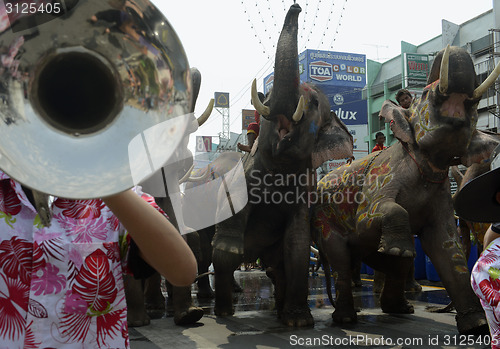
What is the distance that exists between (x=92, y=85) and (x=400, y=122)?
Answer: 427 cm

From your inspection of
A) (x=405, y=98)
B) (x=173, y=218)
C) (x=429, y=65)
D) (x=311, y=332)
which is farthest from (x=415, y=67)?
(x=311, y=332)

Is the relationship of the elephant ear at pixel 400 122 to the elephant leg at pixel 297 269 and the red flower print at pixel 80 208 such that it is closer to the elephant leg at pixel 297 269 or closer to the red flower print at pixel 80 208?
the elephant leg at pixel 297 269

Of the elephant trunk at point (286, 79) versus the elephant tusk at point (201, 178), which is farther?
the elephant tusk at point (201, 178)

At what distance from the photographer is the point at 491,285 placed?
7.00 ft

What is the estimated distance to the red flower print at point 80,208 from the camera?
1.71 m

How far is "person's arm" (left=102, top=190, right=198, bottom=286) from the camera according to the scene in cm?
141

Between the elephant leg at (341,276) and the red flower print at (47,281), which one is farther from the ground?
the red flower print at (47,281)

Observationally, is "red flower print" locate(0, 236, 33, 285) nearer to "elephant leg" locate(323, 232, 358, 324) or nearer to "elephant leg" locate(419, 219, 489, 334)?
"elephant leg" locate(419, 219, 489, 334)

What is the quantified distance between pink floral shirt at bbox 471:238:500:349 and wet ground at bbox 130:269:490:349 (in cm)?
232

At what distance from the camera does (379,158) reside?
584cm

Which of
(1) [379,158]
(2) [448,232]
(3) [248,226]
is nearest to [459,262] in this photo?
(2) [448,232]

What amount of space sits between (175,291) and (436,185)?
289 centimetres

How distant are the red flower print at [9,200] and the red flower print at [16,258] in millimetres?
94

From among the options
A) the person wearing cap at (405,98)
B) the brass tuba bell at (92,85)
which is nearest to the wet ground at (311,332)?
the person wearing cap at (405,98)
